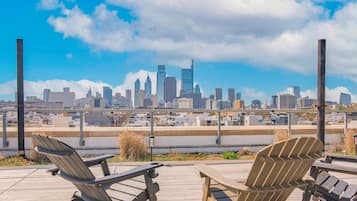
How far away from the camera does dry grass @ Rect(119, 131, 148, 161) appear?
696cm

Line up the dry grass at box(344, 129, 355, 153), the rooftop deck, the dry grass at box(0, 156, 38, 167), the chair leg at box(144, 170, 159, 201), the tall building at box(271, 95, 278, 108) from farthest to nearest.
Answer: the tall building at box(271, 95, 278, 108) → the dry grass at box(344, 129, 355, 153) → the dry grass at box(0, 156, 38, 167) → the rooftop deck → the chair leg at box(144, 170, 159, 201)

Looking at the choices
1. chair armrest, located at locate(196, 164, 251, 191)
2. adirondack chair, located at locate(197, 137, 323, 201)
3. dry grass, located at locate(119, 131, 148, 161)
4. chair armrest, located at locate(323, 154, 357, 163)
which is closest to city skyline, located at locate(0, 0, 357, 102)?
dry grass, located at locate(119, 131, 148, 161)

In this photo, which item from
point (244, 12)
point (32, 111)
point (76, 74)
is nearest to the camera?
point (32, 111)

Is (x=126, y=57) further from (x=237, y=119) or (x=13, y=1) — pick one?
(x=237, y=119)

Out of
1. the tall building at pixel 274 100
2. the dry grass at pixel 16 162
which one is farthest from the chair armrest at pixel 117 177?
the tall building at pixel 274 100

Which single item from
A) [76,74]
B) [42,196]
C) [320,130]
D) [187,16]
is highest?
[187,16]

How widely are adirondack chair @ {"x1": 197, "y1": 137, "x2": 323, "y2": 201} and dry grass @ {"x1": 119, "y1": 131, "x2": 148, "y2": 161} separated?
428 cm

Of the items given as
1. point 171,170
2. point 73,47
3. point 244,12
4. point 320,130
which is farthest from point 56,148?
point 73,47

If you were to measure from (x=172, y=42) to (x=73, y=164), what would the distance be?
15.3 meters

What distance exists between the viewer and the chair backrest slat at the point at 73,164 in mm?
2639

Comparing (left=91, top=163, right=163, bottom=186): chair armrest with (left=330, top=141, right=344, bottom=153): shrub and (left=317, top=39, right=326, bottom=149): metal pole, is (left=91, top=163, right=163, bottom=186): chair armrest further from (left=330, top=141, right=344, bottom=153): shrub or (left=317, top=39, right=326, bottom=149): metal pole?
(left=330, top=141, right=344, bottom=153): shrub

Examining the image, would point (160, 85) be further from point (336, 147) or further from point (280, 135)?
point (336, 147)

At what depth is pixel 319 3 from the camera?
12.1 metres

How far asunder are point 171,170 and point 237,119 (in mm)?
4733
